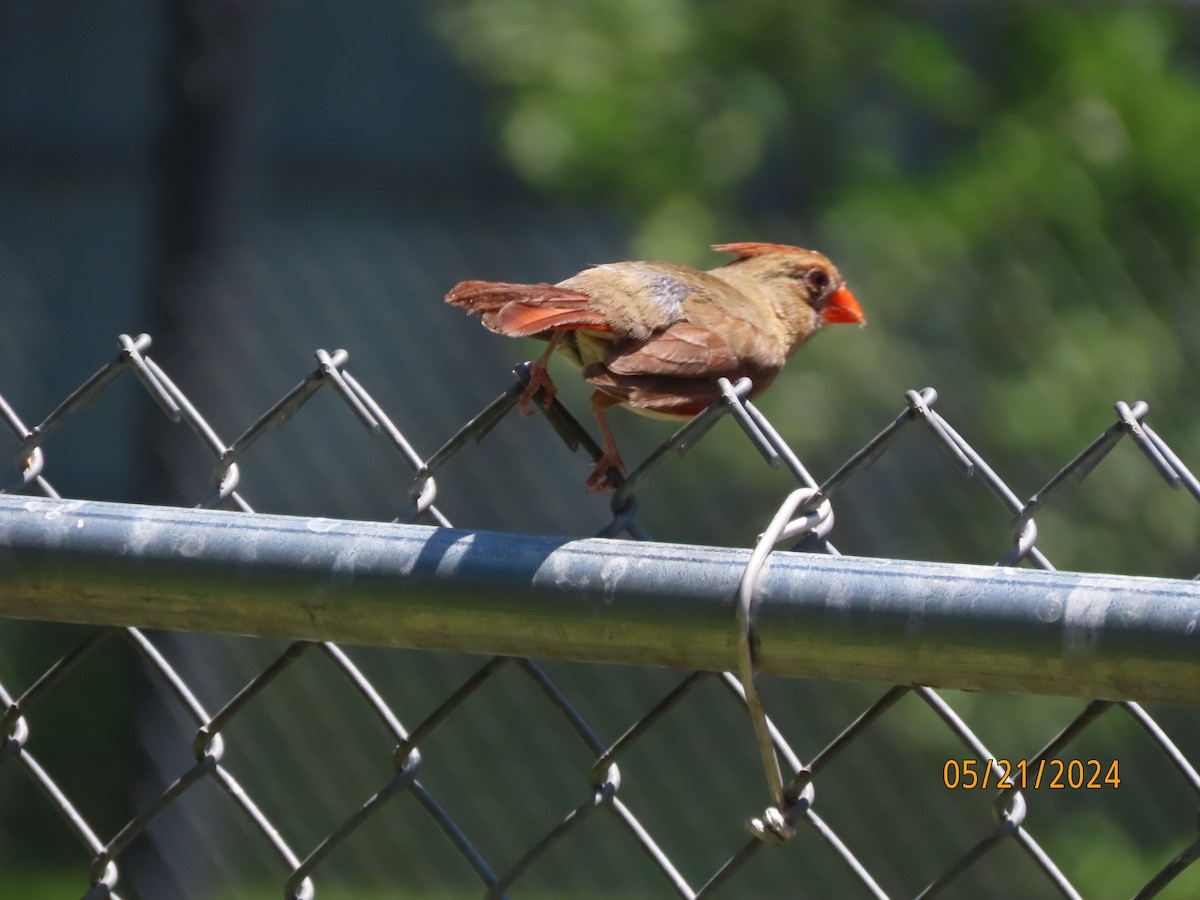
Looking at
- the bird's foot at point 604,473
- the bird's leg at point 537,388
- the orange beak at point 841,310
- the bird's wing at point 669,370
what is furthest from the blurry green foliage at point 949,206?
the bird's leg at point 537,388

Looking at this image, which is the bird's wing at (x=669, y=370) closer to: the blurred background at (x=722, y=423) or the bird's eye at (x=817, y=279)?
the bird's eye at (x=817, y=279)

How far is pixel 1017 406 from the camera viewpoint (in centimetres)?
475

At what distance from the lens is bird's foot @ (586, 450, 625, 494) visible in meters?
2.17

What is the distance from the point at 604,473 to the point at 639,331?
583mm

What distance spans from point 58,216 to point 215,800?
3.43m

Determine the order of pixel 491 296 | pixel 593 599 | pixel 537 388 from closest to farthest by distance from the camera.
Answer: pixel 593 599, pixel 537 388, pixel 491 296

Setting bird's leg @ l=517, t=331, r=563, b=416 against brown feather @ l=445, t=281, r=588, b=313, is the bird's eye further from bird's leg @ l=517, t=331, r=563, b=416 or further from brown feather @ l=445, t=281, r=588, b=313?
bird's leg @ l=517, t=331, r=563, b=416

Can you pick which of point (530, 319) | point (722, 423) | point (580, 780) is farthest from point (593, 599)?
point (580, 780)

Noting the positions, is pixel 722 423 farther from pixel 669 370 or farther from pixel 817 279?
pixel 669 370

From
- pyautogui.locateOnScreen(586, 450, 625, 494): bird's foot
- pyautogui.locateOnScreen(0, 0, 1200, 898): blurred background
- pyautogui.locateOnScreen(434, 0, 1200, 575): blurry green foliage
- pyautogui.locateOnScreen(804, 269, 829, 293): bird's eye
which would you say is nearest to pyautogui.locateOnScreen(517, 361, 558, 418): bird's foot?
pyautogui.locateOnScreen(586, 450, 625, 494): bird's foot

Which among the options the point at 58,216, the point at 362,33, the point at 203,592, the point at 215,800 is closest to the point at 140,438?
the point at 215,800

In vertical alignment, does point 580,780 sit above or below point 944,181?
below

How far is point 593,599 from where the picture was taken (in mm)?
1478

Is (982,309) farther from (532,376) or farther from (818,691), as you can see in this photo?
(532,376)
